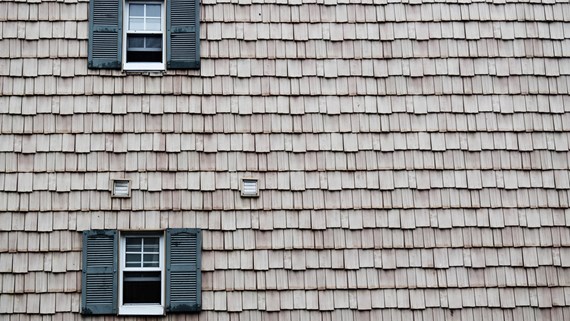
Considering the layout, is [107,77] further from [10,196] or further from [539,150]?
[539,150]

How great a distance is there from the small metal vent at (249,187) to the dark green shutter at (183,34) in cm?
157

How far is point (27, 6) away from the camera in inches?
388

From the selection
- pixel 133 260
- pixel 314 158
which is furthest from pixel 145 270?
pixel 314 158

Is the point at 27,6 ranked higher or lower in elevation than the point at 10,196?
higher

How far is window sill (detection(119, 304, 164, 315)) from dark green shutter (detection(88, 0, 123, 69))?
2.92m

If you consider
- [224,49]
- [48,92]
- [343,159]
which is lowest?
[343,159]

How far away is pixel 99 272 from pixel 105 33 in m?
2.96

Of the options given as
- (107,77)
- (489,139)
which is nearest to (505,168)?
(489,139)

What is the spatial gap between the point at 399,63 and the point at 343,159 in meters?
1.47

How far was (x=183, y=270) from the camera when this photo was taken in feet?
Answer: 30.2

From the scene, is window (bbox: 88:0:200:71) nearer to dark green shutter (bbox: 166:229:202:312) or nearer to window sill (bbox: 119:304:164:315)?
dark green shutter (bbox: 166:229:202:312)

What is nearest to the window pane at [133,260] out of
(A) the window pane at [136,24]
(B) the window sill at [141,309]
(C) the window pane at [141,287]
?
(C) the window pane at [141,287]

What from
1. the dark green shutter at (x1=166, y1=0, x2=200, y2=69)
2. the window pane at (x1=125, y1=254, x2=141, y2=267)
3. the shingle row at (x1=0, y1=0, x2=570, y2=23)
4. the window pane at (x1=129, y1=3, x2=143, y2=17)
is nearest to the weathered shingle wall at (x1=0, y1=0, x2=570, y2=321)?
the shingle row at (x1=0, y1=0, x2=570, y2=23)

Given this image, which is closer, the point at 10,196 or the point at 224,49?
the point at 10,196
